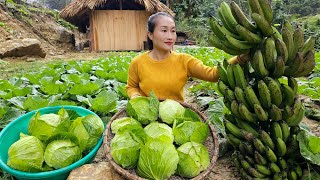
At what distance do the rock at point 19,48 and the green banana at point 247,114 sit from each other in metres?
10.2

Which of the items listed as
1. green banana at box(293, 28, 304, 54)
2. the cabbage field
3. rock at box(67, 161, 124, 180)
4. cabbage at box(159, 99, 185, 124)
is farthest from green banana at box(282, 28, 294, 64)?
rock at box(67, 161, 124, 180)

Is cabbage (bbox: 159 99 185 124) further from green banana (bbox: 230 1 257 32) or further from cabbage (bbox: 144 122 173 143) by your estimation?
green banana (bbox: 230 1 257 32)

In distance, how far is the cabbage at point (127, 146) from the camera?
6.04 ft

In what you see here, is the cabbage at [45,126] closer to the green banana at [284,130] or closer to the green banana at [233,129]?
the green banana at [233,129]

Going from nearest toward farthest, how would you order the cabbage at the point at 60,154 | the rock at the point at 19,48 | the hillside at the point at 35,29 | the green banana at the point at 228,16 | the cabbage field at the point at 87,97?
the green banana at the point at 228,16 < the cabbage at the point at 60,154 < the cabbage field at the point at 87,97 < the rock at the point at 19,48 < the hillside at the point at 35,29

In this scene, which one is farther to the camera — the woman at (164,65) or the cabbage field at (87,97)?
the cabbage field at (87,97)

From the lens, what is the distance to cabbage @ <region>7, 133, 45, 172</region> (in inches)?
76.8

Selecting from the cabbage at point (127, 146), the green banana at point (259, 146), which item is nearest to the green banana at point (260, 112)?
the green banana at point (259, 146)

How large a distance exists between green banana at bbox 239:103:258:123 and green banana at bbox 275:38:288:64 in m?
0.39

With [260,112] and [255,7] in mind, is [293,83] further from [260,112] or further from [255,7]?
[255,7]

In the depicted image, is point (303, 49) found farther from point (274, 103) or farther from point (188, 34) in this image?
point (188, 34)

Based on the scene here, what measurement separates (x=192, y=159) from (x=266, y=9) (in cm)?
109

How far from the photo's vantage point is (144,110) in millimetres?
2232

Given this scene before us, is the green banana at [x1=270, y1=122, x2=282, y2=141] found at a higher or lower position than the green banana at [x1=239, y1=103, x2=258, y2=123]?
lower
